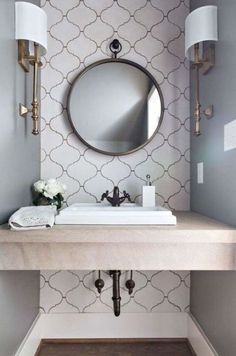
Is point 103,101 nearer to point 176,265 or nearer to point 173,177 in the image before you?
point 173,177

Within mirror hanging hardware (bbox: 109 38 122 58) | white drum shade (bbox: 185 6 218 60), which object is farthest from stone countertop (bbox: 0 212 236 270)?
mirror hanging hardware (bbox: 109 38 122 58)

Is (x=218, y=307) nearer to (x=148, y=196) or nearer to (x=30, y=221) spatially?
(x=148, y=196)

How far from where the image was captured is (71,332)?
68.3 inches

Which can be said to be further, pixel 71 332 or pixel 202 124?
pixel 71 332

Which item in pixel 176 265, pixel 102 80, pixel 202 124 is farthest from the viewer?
pixel 102 80

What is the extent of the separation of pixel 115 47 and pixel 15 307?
1530mm

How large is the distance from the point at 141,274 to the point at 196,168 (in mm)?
743

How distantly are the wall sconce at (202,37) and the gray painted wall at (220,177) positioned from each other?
0.03 m

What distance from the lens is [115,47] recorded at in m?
1.71

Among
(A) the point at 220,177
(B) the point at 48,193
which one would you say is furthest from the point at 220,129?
(B) the point at 48,193

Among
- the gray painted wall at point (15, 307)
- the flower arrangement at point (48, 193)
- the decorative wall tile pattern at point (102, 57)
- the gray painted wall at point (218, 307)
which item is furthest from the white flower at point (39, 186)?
the gray painted wall at point (218, 307)

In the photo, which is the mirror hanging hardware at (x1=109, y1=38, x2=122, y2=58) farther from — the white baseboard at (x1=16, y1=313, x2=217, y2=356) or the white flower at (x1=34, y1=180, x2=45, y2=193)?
the white baseboard at (x1=16, y1=313, x2=217, y2=356)

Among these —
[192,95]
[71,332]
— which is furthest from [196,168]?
[71,332]

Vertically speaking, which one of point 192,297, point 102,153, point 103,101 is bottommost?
point 192,297
